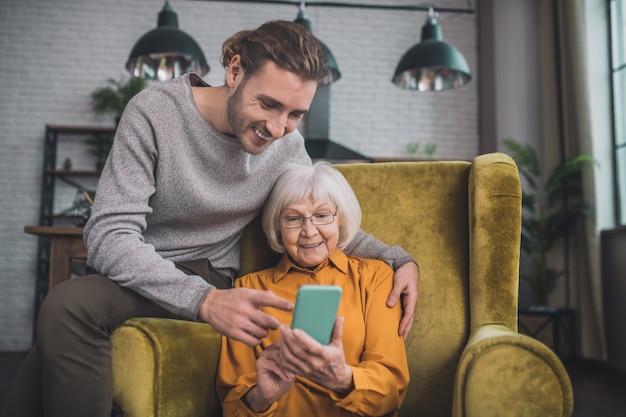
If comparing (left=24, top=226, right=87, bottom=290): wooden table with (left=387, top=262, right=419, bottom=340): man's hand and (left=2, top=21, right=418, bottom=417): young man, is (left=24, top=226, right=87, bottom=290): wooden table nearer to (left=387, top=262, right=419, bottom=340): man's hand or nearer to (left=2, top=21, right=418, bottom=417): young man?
(left=2, top=21, right=418, bottom=417): young man

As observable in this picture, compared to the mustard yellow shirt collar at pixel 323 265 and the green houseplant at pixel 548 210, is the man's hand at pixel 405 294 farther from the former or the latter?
the green houseplant at pixel 548 210

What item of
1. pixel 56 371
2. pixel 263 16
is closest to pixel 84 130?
pixel 263 16

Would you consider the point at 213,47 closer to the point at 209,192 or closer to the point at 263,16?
the point at 263,16

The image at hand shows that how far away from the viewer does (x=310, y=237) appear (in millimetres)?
1631

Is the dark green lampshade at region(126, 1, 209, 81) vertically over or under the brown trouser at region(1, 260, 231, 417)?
over

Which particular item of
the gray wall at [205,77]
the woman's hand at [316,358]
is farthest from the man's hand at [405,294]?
the gray wall at [205,77]

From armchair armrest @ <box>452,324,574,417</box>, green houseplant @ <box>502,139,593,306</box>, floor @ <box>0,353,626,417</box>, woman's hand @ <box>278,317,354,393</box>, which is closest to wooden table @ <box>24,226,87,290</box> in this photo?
floor @ <box>0,353,626,417</box>

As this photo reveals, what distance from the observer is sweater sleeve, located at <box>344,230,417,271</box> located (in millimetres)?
1731

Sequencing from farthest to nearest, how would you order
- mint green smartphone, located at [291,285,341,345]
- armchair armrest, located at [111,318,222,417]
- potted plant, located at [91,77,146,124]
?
potted plant, located at [91,77,146,124] < armchair armrest, located at [111,318,222,417] < mint green smartphone, located at [291,285,341,345]

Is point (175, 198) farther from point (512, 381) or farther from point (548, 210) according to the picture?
point (548, 210)

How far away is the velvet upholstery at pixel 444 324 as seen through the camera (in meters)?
1.21

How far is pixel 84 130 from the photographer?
5844 millimetres

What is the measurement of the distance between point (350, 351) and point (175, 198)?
0.60 metres

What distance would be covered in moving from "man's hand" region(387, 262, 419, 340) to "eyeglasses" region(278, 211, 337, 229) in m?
0.23
